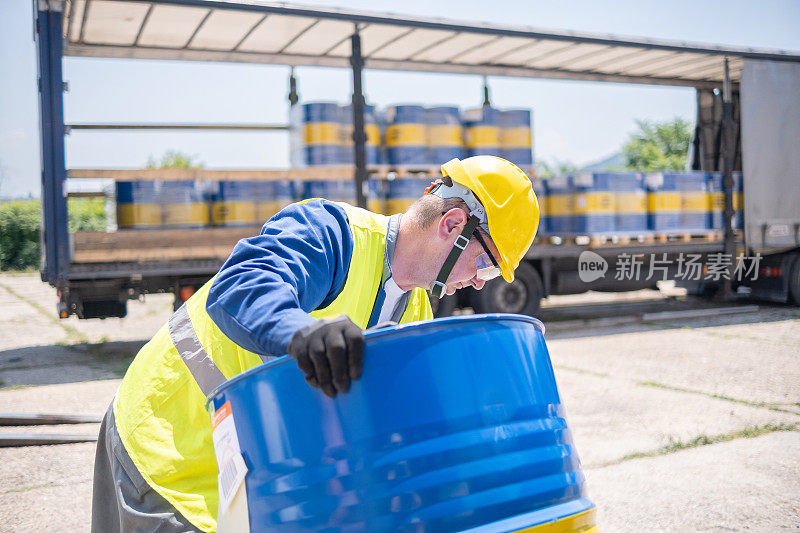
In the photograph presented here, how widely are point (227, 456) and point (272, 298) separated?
1.11 feet

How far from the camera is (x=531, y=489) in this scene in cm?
125

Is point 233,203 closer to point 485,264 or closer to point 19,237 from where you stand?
point 485,264

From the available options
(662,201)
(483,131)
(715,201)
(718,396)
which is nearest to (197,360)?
(718,396)

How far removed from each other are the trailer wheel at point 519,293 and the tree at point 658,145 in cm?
3265

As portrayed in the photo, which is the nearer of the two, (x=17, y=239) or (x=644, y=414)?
(x=644, y=414)

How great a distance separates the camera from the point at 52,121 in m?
6.44

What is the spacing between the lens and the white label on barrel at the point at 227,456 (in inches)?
49.6

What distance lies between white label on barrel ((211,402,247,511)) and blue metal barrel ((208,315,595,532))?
1 centimetres

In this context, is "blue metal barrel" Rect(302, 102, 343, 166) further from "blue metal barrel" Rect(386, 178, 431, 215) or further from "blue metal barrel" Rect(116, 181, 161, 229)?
"blue metal barrel" Rect(116, 181, 161, 229)

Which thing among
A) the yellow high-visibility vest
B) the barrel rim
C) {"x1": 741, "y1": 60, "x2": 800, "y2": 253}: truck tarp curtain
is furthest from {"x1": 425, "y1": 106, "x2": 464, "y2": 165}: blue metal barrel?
the barrel rim

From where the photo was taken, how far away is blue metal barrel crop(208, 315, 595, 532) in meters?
1.17

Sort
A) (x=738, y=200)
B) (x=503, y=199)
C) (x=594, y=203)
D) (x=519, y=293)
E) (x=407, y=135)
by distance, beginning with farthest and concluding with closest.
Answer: (x=738, y=200)
(x=594, y=203)
(x=519, y=293)
(x=407, y=135)
(x=503, y=199)

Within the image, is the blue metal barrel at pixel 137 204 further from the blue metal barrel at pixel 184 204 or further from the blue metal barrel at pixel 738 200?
the blue metal barrel at pixel 738 200

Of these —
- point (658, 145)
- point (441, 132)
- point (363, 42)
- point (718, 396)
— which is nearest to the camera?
point (718, 396)
